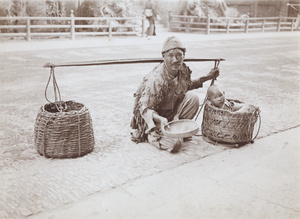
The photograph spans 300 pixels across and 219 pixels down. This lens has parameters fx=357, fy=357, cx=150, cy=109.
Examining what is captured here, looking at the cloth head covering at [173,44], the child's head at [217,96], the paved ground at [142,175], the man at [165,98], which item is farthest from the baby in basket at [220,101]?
the cloth head covering at [173,44]

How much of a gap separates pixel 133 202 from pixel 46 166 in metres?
1.13

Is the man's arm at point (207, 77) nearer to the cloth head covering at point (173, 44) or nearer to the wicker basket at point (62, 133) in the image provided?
the cloth head covering at point (173, 44)

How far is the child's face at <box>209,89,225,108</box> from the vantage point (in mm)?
4148

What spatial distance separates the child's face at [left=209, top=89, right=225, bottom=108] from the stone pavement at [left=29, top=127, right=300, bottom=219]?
598mm

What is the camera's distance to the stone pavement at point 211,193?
2785 millimetres

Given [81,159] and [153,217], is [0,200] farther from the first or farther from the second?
[153,217]

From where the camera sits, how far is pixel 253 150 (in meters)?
4.14

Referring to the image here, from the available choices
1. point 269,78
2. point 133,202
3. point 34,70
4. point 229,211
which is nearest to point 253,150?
point 229,211

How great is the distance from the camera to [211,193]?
3.09 m

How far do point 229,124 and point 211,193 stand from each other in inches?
46.7

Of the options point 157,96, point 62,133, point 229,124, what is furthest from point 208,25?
point 62,133

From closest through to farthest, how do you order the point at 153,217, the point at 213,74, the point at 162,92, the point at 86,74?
the point at 153,217 < the point at 162,92 < the point at 213,74 < the point at 86,74

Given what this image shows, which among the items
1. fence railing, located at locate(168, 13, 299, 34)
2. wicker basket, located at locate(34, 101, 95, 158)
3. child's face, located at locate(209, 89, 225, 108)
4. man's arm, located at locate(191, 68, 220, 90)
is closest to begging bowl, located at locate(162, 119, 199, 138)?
child's face, located at locate(209, 89, 225, 108)

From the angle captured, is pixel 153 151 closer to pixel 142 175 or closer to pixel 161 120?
pixel 161 120
